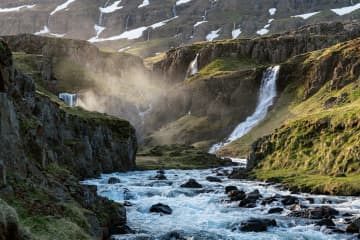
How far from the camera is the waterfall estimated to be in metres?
170

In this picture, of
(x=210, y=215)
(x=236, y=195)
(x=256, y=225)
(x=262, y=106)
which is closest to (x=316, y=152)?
(x=236, y=195)

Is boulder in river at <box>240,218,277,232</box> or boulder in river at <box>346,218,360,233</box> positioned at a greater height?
boulder in river at <box>346,218,360,233</box>

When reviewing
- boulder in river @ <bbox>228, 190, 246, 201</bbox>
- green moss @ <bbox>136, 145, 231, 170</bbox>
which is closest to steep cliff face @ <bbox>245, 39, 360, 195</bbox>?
boulder in river @ <bbox>228, 190, 246, 201</bbox>

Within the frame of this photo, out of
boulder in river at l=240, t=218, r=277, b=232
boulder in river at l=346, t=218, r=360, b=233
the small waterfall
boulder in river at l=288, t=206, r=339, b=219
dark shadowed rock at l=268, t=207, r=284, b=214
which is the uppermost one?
boulder in river at l=346, t=218, r=360, b=233

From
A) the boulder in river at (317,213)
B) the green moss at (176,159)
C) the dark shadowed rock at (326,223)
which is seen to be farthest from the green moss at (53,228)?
the green moss at (176,159)

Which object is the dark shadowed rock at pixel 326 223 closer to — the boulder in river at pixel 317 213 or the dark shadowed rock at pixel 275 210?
the boulder in river at pixel 317 213

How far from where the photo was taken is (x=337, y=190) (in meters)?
61.5

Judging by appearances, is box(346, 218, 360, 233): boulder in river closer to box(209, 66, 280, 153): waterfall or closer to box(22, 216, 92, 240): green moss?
box(22, 216, 92, 240): green moss

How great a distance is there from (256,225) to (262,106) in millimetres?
138884

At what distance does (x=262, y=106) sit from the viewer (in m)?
180

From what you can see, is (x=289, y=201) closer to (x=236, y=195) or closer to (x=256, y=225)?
(x=236, y=195)

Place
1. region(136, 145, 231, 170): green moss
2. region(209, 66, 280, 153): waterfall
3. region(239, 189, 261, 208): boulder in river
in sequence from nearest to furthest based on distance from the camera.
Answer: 1. region(239, 189, 261, 208): boulder in river
2. region(136, 145, 231, 170): green moss
3. region(209, 66, 280, 153): waterfall

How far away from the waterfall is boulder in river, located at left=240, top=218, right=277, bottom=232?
396 ft

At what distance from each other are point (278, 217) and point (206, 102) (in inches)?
5924
